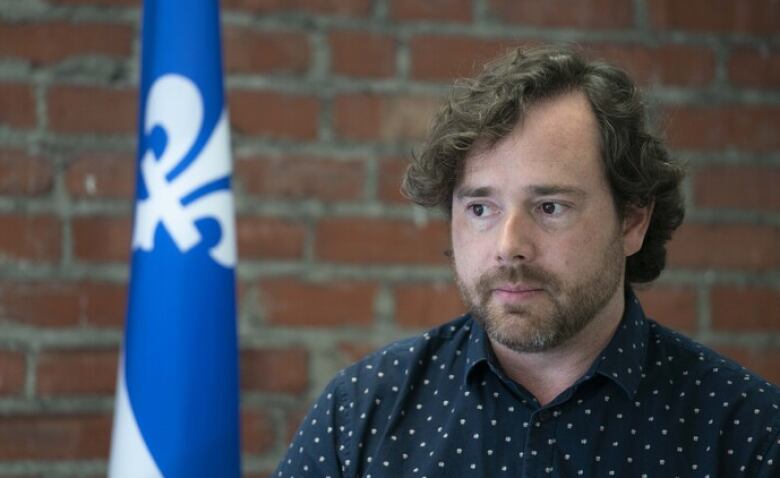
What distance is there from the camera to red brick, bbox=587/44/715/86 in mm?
2408

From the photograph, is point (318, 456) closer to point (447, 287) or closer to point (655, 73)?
point (447, 287)

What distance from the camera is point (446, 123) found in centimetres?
167

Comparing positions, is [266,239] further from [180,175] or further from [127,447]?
[127,447]

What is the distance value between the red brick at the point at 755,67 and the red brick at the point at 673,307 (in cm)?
44

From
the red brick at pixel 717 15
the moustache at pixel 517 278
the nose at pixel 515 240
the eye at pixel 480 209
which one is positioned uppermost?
the red brick at pixel 717 15

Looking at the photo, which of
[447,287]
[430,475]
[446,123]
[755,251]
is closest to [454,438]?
[430,475]

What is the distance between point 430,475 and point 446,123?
0.48 m

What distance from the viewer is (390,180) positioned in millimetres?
2309

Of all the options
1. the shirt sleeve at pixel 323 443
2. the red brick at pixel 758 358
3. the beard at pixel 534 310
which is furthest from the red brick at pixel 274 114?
the red brick at pixel 758 358

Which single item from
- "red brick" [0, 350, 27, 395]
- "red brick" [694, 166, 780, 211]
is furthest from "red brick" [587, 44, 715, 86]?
"red brick" [0, 350, 27, 395]

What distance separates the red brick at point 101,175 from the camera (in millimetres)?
2199

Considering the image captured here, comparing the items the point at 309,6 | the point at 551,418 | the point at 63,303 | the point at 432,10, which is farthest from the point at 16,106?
the point at 551,418

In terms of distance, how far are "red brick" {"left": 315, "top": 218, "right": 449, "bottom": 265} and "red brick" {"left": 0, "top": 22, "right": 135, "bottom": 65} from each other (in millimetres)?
507

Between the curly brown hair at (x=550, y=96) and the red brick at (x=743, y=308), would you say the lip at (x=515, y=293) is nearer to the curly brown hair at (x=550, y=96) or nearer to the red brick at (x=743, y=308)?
the curly brown hair at (x=550, y=96)
